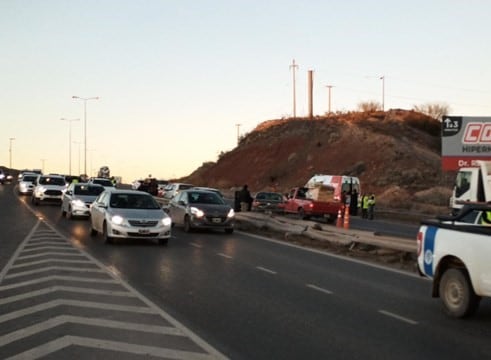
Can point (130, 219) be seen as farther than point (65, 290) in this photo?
Yes

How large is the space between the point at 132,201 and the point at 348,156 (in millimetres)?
56957

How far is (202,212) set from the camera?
24.6m

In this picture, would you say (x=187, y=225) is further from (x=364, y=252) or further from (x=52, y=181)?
(x=52, y=181)

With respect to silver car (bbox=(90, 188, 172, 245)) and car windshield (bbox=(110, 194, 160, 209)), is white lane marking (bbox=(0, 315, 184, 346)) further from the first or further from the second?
car windshield (bbox=(110, 194, 160, 209))

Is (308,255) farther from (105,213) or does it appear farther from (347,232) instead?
(105,213)

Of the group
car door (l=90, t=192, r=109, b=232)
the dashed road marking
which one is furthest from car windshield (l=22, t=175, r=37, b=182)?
the dashed road marking

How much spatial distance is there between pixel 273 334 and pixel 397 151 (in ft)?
215

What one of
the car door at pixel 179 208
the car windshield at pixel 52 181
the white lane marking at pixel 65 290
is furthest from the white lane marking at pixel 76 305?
the car windshield at pixel 52 181

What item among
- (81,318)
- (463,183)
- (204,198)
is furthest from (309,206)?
(81,318)

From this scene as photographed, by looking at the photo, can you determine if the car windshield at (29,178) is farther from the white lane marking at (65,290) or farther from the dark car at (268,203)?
the white lane marking at (65,290)

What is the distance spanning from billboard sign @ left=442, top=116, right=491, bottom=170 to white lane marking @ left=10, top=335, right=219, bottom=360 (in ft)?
110

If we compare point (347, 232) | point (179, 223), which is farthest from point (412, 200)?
point (347, 232)

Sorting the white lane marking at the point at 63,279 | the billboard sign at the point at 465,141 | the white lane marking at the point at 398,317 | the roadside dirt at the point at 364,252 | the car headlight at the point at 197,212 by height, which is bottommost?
the roadside dirt at the point at 364,252

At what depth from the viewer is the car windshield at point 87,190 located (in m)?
→ 31.1
